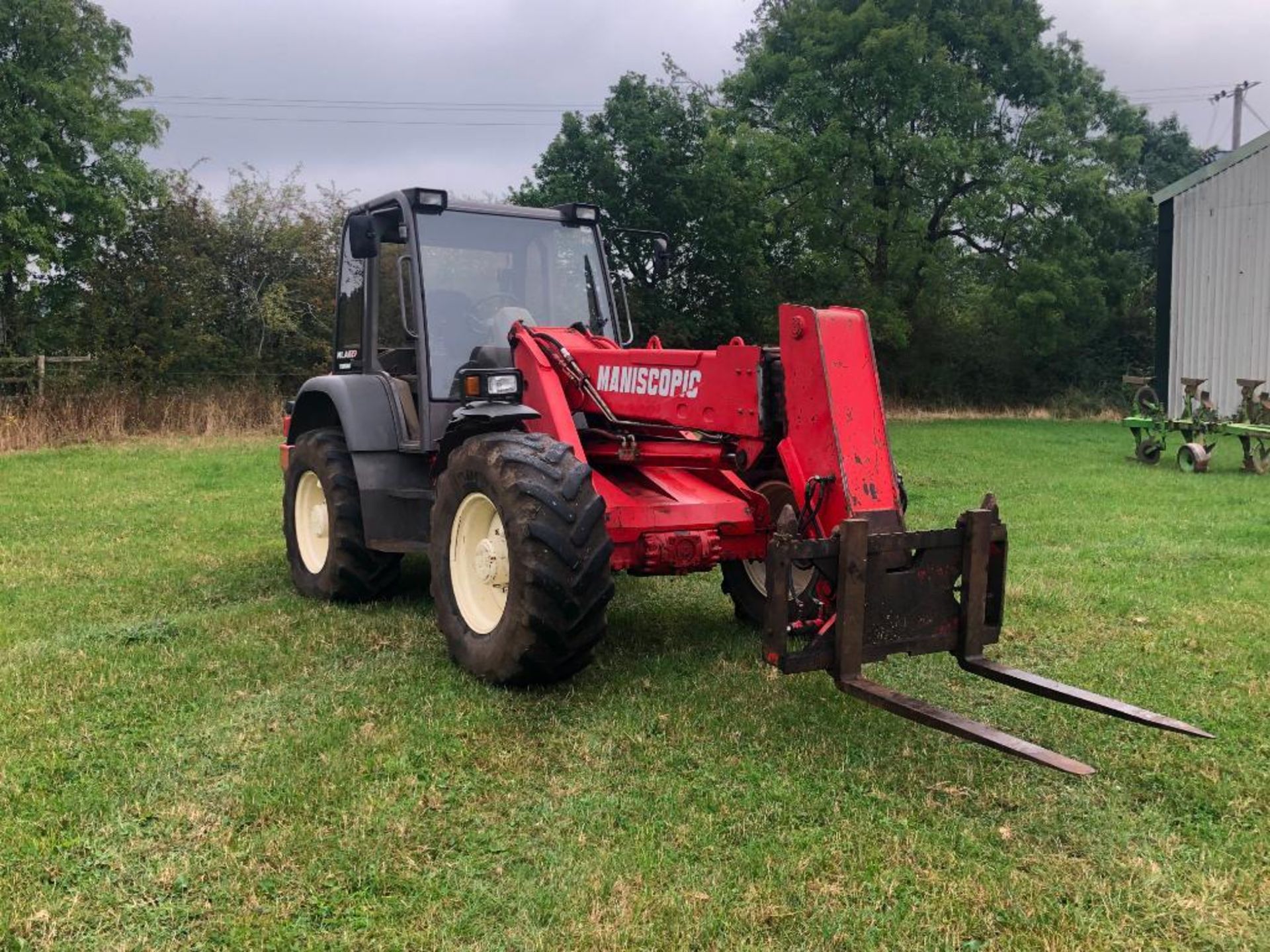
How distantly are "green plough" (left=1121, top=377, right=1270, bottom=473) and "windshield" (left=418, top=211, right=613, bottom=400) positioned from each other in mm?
10349

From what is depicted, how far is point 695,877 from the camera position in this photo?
3039 mm

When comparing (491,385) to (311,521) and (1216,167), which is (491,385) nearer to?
(311,521)

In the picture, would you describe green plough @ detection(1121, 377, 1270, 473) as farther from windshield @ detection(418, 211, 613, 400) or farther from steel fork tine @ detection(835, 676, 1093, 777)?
steel fork tine @ detection(835, 676, 1093, 777)

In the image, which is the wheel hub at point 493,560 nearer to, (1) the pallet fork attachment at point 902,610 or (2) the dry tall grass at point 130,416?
(1) the pallet fork attachment at point 902,610

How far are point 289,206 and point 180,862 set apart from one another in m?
20.3

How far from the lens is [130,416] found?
56.1 feet

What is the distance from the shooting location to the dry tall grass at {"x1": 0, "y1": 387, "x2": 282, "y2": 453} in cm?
1561

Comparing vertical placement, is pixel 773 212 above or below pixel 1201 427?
above

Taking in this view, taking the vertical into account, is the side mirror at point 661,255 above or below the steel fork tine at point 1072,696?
above

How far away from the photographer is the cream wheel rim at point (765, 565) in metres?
4.72

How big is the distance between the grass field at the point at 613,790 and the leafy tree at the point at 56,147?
16301mm

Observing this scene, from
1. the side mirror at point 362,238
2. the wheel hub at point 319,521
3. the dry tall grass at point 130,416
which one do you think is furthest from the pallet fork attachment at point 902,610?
the dry tall grass at point 130,416

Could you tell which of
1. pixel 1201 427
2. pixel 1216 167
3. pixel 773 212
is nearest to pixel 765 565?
pixel 1201 427

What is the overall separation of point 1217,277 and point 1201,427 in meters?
6.56
